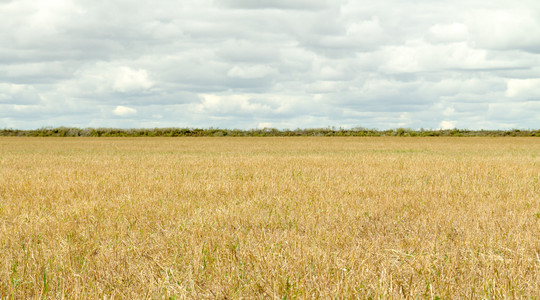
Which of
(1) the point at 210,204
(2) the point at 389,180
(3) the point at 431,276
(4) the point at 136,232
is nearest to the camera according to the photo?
(3) the point at 431,276

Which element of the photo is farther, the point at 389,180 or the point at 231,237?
the point at 389,180

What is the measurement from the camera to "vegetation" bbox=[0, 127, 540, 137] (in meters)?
81.2

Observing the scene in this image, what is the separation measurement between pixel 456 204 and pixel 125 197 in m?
7.53

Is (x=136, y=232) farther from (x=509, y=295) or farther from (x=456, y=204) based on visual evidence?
(x=456, y=204)

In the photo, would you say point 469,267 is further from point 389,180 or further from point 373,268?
point 389,180

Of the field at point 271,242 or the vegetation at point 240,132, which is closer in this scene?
the field at point 271,242

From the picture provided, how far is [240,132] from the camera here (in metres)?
85.0

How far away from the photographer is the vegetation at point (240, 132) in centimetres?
8125

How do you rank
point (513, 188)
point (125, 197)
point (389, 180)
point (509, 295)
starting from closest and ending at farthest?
point (509, 295) → point (125, 197) → point (513, 188) → point (389, 180)

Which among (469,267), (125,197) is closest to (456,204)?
(469,267)

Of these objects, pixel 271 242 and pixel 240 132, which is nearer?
pixel 271 242

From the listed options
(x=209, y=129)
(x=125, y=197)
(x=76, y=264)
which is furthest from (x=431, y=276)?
(x=209, y=129)

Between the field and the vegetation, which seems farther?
the vegetation

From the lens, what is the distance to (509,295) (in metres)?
4.23
